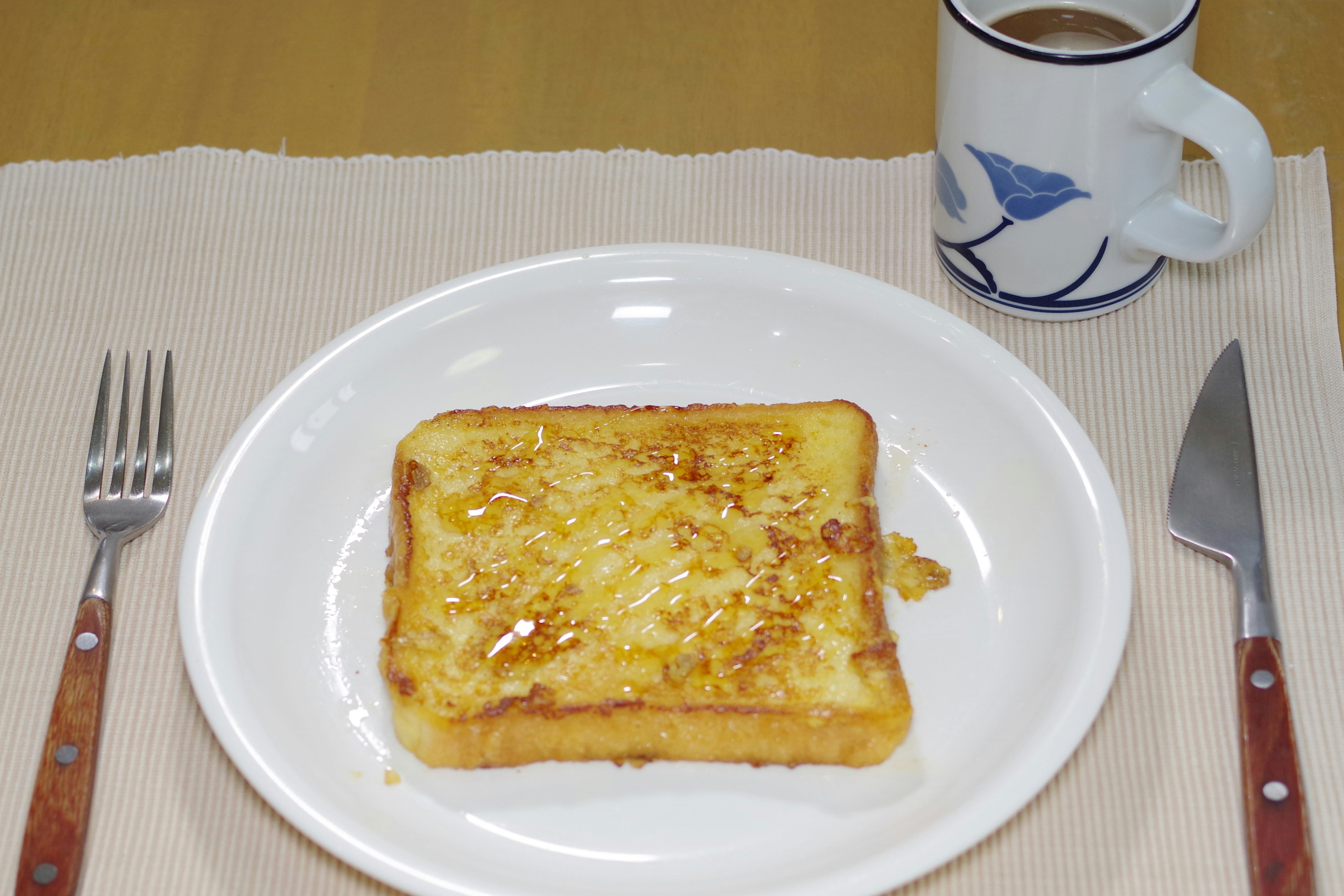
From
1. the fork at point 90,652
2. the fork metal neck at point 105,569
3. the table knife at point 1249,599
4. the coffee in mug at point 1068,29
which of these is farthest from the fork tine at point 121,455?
the table knife at point 1249,599

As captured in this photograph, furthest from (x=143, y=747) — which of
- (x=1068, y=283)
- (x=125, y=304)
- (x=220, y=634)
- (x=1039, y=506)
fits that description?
(x=1068, y=283)

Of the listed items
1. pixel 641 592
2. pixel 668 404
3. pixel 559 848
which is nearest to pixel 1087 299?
pixel 668 404

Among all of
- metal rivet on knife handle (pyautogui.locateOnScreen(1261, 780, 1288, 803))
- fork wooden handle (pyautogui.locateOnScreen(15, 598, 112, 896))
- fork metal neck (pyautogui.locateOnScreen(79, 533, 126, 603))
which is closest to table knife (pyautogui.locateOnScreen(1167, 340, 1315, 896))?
metal rivet on knife handle (pyautogui.locateOnScreen(1261, 780, 1288, 803))

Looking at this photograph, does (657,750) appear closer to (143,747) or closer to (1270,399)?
(143,747)

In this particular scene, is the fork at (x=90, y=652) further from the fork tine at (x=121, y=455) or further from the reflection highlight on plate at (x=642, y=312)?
the reflection highlight on plate at (x=642, y=312)

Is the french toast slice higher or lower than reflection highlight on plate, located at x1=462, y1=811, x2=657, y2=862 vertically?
higher

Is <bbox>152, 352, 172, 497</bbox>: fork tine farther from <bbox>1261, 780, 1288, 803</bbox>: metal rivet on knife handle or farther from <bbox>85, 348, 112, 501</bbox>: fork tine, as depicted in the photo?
<bbox>1261, 780, 1288, 803</bbox>: metal rivet on knife handle

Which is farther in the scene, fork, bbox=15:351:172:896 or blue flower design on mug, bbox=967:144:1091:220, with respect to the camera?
blue flower design on mug, bbox=967:144:1091:220
